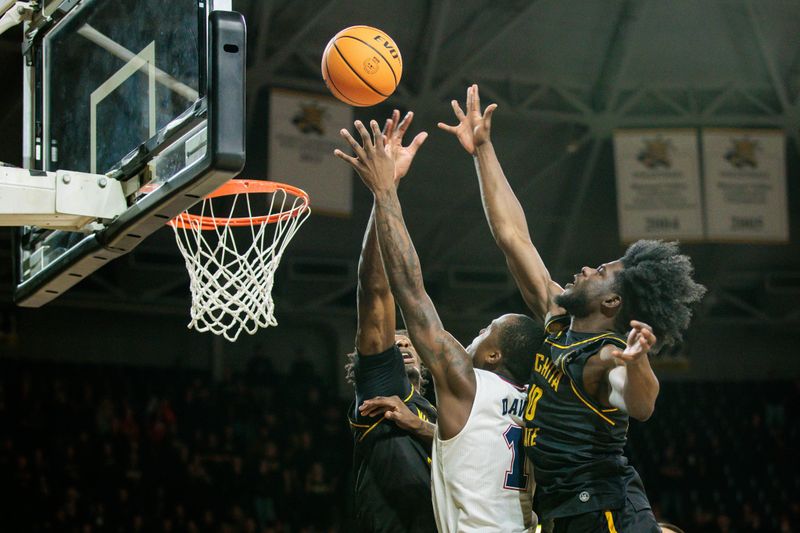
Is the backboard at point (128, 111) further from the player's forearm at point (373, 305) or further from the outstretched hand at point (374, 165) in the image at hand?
the player's forearm at point (373, 305)

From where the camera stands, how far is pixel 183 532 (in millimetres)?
11539

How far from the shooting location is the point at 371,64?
15.2 feet

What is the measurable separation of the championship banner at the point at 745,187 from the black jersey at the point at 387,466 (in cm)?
861

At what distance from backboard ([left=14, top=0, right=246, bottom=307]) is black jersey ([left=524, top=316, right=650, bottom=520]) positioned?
141 centimetres

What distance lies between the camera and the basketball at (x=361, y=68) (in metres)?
4.62

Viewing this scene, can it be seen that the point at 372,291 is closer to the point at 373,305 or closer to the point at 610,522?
the point at 373,305

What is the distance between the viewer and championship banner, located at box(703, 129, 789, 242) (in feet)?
40.8

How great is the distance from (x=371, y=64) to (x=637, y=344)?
194cm

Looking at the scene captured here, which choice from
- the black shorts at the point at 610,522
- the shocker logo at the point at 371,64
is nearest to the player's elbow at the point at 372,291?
the shocker logo at the point at 371,64

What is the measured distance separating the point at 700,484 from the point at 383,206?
1169 centimetres

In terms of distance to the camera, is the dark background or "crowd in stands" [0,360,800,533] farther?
the dark background

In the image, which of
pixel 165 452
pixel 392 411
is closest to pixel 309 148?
Answer: pixel 165 452

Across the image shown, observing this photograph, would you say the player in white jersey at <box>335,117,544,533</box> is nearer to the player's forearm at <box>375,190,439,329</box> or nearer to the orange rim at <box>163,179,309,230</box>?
the player's forearm at <box>375,190,439,329</box>

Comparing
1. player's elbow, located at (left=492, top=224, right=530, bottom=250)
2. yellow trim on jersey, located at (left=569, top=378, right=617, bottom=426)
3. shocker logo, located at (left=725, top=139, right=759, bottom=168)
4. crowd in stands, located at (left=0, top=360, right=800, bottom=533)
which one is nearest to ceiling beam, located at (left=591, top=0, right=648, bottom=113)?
shocker logo, located at (left=725, top=139, right=759, bottom=168)
